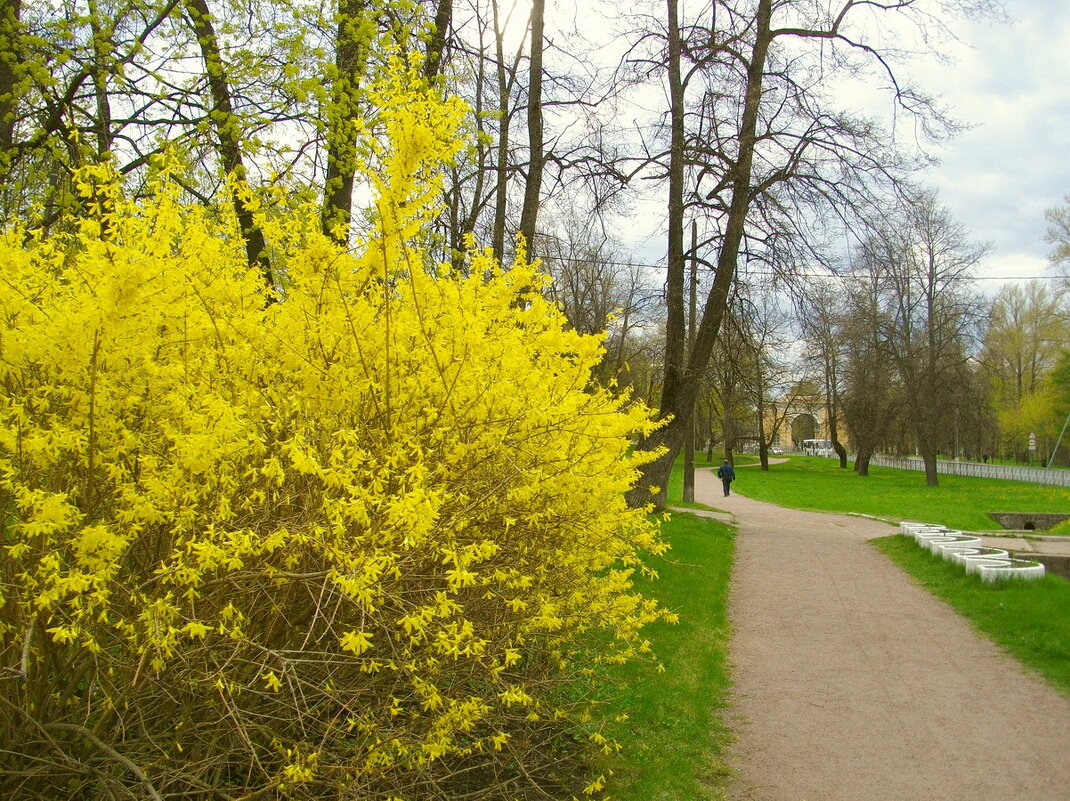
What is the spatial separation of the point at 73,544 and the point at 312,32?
7666 mm

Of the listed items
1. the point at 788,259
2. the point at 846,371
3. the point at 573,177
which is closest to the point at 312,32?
the point at 573,177

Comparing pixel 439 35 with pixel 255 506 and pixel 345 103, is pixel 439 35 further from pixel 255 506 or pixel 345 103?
pixel 255 506

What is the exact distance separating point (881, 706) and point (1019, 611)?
3.12 meters

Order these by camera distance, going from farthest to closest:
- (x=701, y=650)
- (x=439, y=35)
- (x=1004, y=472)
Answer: (x=1004, y=472)
(x=439, y=35)
(x=701, y=650)

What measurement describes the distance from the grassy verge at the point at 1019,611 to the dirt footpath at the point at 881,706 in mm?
186

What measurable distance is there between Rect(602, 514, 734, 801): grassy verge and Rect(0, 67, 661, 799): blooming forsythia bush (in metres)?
0.97

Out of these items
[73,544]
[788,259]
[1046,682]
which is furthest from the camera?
[788,259]

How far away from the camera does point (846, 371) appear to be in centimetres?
4103

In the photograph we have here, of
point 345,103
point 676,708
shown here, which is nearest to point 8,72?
point 345,103

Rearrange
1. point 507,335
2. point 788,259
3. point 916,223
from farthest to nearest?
point 916,223 < point 788,259 < point 507,335

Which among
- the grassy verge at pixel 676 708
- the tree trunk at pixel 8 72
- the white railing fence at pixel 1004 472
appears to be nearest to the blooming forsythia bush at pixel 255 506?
the grassy verge at pixel 676 708

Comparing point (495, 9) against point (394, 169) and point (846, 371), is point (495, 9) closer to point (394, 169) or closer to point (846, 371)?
point (394, 169)

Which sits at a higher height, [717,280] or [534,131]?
[534,131]

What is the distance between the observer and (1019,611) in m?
7.90
